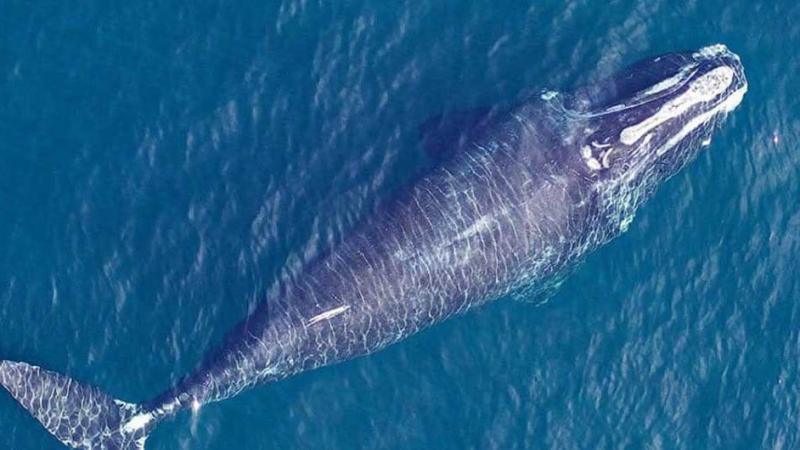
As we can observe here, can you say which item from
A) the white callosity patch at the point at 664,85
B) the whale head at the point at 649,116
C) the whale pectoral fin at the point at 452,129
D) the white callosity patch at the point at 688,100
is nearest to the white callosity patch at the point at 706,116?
the whale head at the point at 649,116

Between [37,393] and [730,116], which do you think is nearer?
[37,393]

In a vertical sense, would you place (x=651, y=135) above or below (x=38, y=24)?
below

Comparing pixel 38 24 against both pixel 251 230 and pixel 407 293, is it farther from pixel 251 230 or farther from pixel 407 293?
pixel 407 293

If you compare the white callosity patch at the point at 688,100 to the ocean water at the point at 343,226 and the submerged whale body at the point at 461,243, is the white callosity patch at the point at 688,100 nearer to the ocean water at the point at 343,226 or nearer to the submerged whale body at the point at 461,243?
the submerged whale body at the point at 461,243

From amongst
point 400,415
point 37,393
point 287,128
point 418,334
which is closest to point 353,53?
point 287,128

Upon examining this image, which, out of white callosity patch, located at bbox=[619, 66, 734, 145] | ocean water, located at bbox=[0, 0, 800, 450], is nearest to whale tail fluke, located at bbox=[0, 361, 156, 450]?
ocean water, located at bbox=[0, 0, 800, 450]

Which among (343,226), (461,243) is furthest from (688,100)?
(343,226)

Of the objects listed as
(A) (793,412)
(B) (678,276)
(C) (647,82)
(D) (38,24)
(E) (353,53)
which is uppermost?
(D) (38,24)
